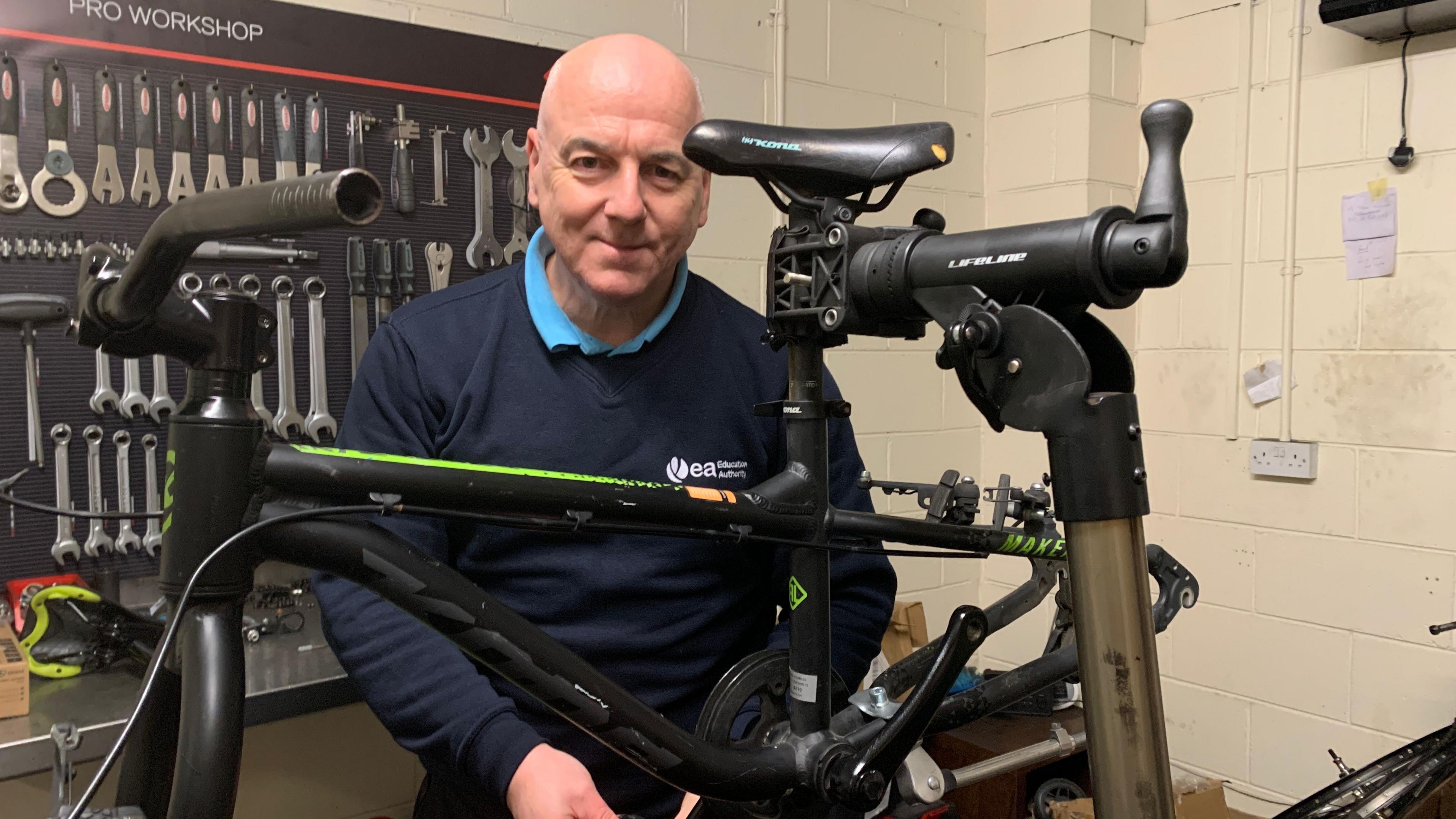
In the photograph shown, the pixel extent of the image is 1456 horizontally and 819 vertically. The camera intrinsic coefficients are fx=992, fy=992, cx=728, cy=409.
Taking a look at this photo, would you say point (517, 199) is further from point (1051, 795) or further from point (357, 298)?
point (1051, 795)

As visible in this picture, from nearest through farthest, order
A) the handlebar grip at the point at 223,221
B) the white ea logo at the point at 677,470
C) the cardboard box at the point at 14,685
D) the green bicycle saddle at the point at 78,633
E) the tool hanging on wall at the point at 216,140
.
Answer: the handlebar grip at the point at 223,221
the white ea logo at the point at 677,470
the cardboard box at the point at 14,685
the green bicycle saddle at the point at 78,633
the tool hanging on wall at the point at 216,140

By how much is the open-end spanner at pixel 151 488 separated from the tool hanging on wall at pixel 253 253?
32cm

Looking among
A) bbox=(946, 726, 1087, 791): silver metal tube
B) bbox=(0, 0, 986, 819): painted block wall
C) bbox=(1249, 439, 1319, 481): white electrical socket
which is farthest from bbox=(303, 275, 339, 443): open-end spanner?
bbox=(1249, 439, 1319, 481): white electrical socket

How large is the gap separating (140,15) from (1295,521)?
8.53 ft

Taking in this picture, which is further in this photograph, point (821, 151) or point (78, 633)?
Answer: point (78, 633)

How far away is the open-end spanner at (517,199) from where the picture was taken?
2004 mm

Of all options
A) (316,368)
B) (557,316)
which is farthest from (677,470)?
(316,368)

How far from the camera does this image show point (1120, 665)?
0.77 m

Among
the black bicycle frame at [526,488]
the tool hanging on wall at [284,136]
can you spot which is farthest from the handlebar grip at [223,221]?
the tool hanging on wall at [284,136]

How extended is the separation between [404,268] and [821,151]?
1176 mm

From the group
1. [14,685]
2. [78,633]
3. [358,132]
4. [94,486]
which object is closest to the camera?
[14,685]

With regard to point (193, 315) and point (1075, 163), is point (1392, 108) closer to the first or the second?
point (1075, 163)

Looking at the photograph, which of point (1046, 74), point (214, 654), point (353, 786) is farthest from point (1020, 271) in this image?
point (1046, 74)

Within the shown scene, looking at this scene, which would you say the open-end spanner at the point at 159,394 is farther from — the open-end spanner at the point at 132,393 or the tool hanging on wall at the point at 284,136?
the tool hanging on wall at the point at 284,136
